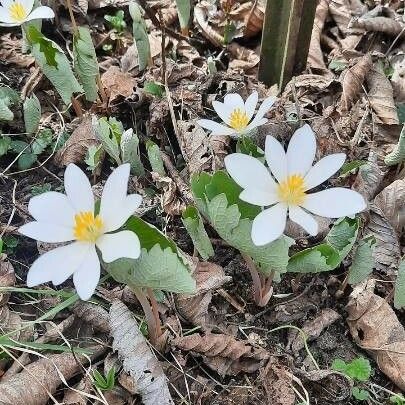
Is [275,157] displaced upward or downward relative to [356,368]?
upward

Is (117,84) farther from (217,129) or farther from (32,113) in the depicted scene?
(217,129)

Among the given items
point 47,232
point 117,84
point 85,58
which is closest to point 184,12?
point 117,84

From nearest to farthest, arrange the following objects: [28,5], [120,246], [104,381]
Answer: [120,246], [104,381], [28,5]

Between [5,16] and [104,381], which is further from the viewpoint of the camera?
[5,16]

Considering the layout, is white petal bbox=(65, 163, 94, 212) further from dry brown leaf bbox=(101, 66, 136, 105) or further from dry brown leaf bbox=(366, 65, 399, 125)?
dry brown leaf bbox=(366, 65, 399, 125)

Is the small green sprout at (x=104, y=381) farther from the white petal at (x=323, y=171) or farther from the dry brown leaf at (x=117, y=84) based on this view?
the dry brown leaf at (x=117, y=84)
